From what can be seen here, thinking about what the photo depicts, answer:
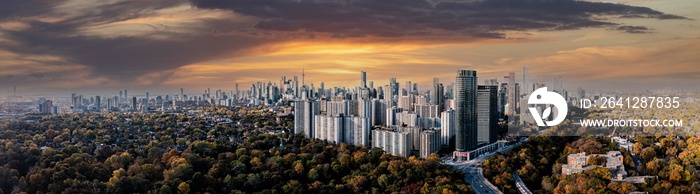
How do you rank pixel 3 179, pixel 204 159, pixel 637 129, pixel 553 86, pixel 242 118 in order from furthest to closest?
pixel 242 118
pixel 637 129
pixel 553 86
pixel 204 159
pixel 3 179

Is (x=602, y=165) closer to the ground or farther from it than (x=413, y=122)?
closer to the ground

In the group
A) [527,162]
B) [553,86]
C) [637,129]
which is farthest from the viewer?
[637,129]

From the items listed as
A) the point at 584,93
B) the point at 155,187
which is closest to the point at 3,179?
the point at 155,187

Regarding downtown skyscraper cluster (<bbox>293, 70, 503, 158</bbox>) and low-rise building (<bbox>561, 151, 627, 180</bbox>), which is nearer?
A: low-rise building (<bbox>561, 151, 627, 180</bbox>)

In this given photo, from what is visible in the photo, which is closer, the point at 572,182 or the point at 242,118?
the point at 572,182

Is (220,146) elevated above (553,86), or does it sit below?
below

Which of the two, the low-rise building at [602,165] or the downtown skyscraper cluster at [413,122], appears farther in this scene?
the downtown skyscraper cluster at [413,122]

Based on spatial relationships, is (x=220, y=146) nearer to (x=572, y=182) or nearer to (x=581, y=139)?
(x=572, y=182)

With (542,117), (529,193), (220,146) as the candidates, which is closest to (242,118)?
(220,146)

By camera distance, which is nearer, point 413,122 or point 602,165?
point 602,165

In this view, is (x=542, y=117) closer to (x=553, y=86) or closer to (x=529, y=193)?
(x=553, y=86)
